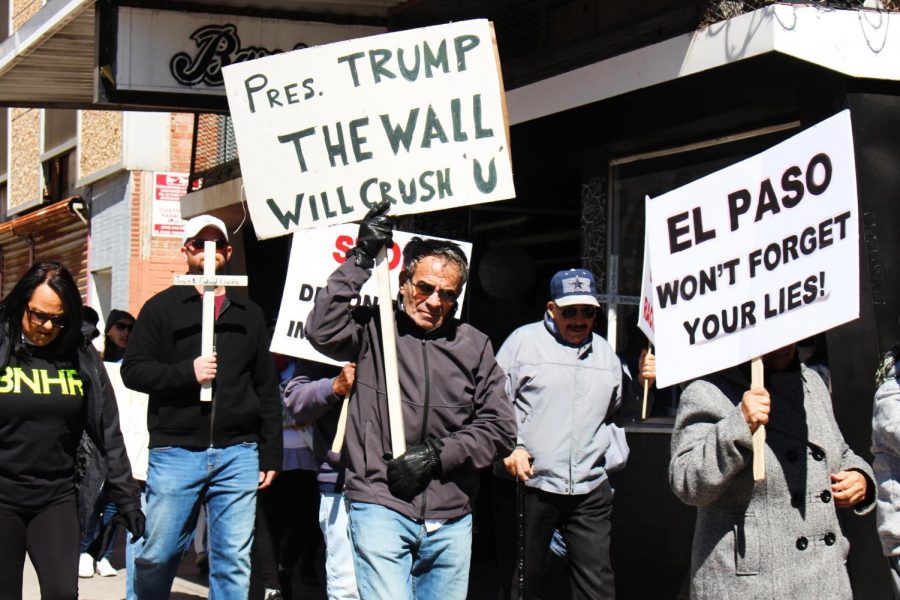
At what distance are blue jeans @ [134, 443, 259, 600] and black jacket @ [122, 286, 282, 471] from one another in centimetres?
8

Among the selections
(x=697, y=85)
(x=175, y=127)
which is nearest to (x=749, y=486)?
(x=697, y=85)

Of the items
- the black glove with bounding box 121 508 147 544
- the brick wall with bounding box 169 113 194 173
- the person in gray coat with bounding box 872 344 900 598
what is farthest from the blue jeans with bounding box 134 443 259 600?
the brick wall with bounding box 169 113 194 173

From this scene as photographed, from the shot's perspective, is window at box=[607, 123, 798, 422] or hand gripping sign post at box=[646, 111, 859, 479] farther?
window at box=[607, 123, 798, 422]

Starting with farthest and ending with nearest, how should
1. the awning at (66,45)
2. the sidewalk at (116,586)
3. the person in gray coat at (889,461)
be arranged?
the awning at (66,45), the sidewalk at (116,586), the person in gray coat at (889,461)

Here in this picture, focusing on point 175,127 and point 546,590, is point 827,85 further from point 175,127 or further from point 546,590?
point 175,127

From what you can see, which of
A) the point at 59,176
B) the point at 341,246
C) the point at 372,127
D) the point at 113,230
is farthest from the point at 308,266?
the point at 59,176

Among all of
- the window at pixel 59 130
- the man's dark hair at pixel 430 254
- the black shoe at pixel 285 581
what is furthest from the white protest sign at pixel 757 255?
the window at pixel 59 130

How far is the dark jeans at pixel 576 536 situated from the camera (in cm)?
674

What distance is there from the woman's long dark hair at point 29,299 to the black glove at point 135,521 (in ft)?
2.55

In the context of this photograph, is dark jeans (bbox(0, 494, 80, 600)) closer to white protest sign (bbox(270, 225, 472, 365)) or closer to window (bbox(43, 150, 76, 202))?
white protest sign (bbox(270, 225, 472, 365))

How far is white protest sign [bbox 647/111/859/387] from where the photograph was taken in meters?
4.11

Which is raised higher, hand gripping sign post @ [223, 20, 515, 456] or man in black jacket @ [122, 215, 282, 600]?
hand gripping sign post @ [223, 20, 515, 456]

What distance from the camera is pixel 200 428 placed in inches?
248

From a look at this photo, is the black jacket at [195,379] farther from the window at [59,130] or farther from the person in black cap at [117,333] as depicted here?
the window at [59,130]
